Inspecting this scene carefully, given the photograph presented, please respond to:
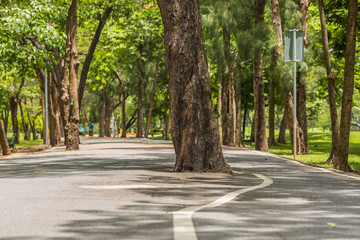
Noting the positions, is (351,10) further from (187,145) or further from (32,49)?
(32,49)

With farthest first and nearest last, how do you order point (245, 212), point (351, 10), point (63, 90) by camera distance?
point (63, 90), point (351, 10), point (245, 212)

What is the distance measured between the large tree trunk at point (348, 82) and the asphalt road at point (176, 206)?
137 inches

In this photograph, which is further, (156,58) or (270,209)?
(156,58)

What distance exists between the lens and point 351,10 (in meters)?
14.5

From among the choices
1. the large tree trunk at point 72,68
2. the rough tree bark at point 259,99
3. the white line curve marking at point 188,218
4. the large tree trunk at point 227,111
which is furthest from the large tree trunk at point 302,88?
the white line curve marking at point 188,218

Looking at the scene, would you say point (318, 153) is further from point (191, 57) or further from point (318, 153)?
point (191, 57)

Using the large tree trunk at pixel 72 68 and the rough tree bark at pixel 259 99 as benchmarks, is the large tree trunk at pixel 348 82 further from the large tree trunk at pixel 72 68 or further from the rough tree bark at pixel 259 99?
Result: the large tree trunk at pixel 72 68

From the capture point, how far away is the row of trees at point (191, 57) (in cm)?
1177

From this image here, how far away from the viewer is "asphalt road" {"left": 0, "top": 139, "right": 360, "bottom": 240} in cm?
532

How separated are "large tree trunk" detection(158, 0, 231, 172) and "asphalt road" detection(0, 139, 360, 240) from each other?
1.92 ft

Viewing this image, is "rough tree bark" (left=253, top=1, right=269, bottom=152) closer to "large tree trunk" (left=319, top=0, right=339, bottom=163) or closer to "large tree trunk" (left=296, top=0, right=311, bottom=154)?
"large tree trunk" (left=296, top=0, right=311, bottom=154)

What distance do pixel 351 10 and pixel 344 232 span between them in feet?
34.2

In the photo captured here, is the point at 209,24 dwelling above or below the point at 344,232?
above

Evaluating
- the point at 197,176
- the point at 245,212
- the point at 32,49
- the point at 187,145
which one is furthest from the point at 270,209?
the point at 32,49
